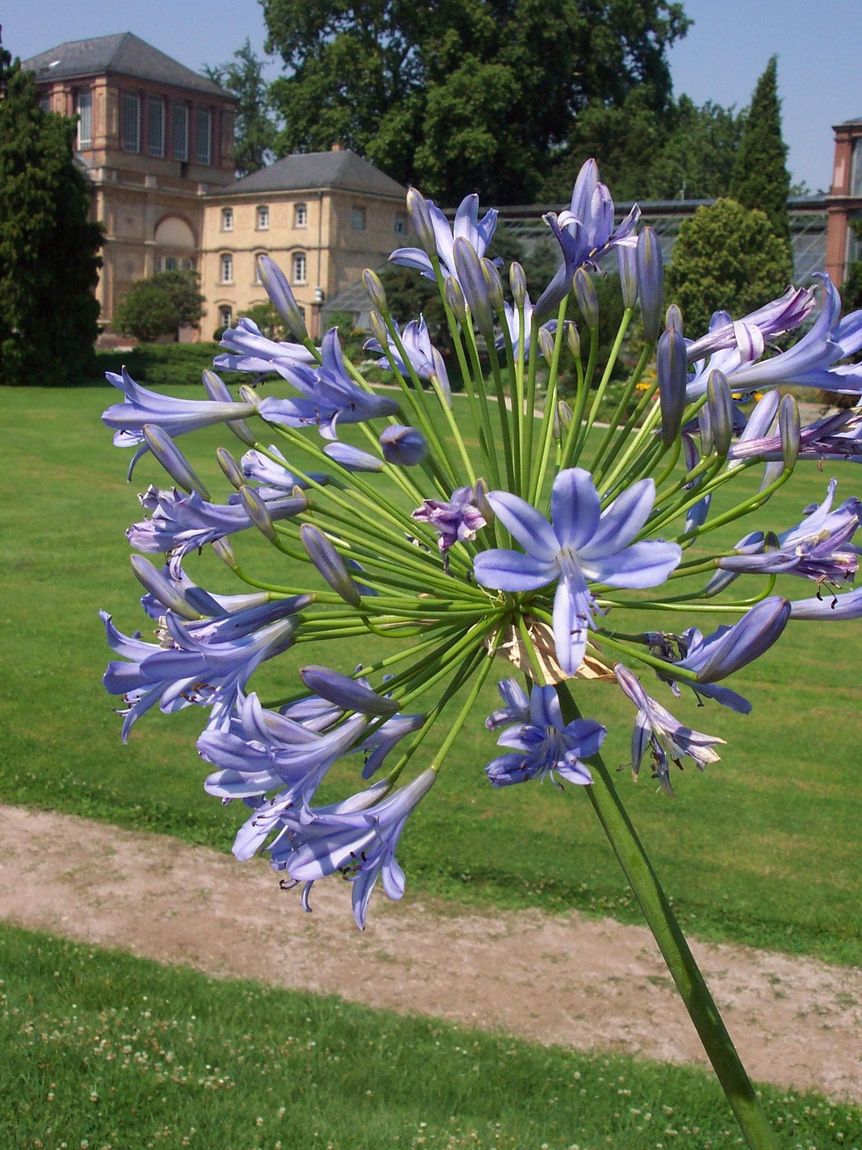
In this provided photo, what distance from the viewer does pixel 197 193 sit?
81.5 meters

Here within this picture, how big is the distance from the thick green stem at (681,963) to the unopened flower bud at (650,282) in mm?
779

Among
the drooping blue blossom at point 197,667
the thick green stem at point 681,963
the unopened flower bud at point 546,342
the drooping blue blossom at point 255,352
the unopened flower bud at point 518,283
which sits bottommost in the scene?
the thick green stem at point 681,963

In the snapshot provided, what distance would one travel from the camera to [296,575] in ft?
68.7

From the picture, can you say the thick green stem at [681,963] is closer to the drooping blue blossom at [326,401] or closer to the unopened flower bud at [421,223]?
the drooping blue blossom at [326,401]

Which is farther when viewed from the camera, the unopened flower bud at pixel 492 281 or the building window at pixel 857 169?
the building window at pixel 857 169

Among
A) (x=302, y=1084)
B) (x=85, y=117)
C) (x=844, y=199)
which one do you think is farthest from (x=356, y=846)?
(x=85, y=117)

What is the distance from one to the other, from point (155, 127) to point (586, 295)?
86.1 meters

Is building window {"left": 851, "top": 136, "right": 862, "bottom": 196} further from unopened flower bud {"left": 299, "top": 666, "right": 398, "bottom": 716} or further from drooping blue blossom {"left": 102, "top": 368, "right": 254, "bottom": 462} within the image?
unopened flower bud {"left": 299, "top": 666, "right": 398, "bottom": 716}

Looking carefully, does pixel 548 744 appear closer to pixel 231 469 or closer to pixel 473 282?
pixel 231 469

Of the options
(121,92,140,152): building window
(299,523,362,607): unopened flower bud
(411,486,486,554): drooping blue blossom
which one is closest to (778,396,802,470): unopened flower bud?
(411,486,486,554): drooping blue blossom

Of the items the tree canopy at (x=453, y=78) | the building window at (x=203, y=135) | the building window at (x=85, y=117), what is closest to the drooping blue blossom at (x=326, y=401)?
the tree canopy at (x=453, y=78)

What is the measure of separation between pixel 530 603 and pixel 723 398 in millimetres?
608

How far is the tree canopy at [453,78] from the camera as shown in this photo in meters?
71.7

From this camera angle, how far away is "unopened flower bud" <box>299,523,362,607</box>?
2.39 m
